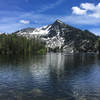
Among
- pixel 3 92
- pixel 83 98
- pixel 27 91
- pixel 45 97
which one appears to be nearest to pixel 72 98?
pixel 83 98

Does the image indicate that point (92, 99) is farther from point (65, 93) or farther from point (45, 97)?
point (45, 97)

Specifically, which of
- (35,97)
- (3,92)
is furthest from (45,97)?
(3,92)

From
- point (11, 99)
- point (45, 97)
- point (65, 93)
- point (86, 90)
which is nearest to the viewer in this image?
point (11, 99)

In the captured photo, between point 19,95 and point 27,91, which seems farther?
point 27,91

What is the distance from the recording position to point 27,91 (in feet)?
115

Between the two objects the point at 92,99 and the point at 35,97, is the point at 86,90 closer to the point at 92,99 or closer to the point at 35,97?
the point at 92,99

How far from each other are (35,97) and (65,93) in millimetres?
7146

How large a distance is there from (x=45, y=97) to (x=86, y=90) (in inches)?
436

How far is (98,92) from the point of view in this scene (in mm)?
34656

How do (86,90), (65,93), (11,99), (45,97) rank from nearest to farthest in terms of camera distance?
(11,99), (45,97), (65,93), (86,90)

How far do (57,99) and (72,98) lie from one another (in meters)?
3.10

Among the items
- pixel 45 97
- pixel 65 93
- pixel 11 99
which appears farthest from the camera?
pixel 65 93

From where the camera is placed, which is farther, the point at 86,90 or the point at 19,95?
the point at 86,90

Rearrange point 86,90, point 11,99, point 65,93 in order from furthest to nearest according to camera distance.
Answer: point 86,90 < point 65,93 < point 11,99
